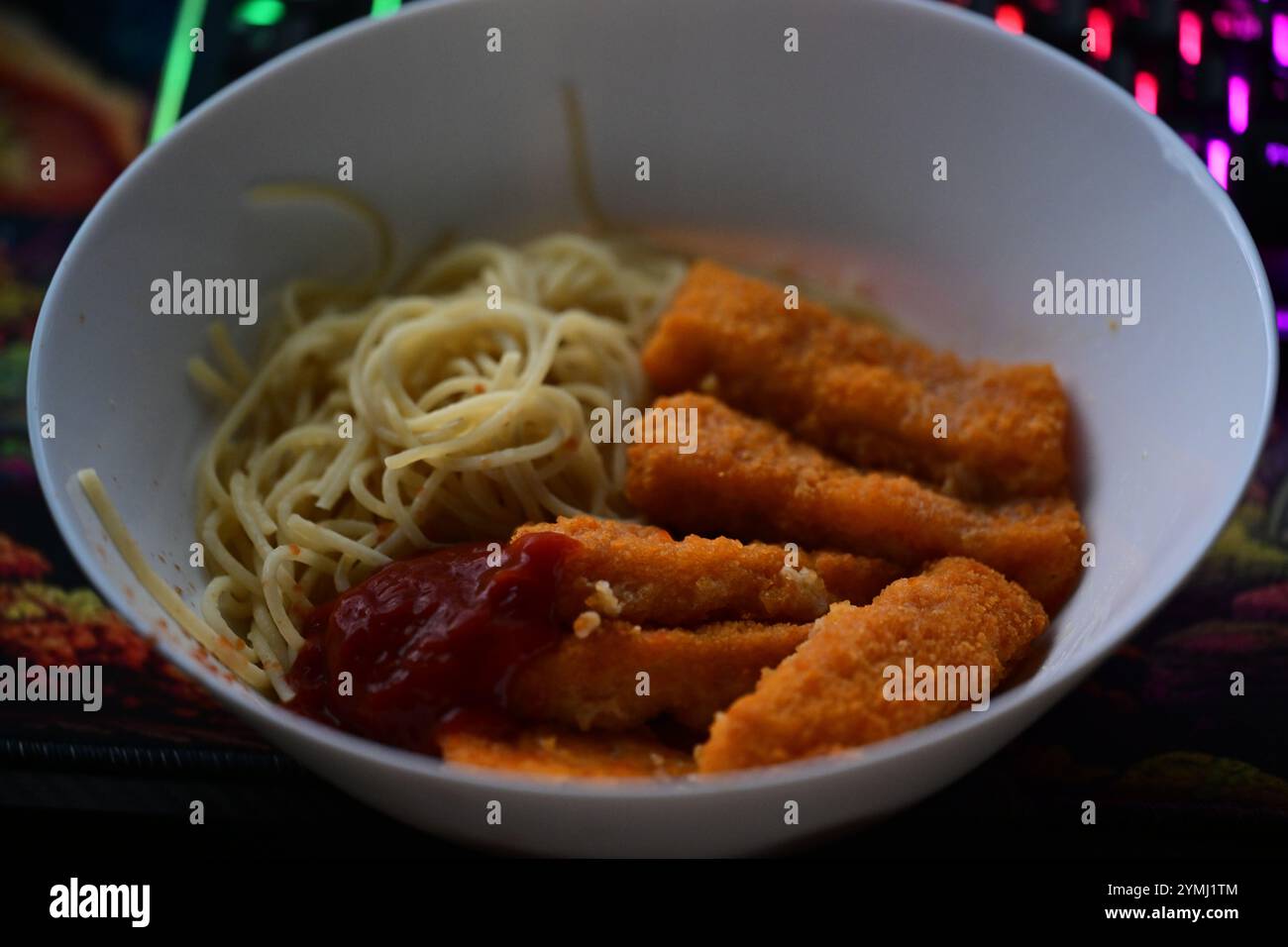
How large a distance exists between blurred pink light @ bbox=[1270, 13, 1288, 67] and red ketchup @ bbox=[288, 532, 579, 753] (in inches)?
137

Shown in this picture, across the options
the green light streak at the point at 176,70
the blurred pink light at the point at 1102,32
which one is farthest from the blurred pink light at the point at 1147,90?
the green light streak at the point at 176,70

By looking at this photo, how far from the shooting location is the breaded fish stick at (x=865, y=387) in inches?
131

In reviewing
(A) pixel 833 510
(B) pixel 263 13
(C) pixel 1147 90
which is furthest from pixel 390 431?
(C) pixel 1147 90

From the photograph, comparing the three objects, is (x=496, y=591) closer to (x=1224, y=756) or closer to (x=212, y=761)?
(x=212, y=761)

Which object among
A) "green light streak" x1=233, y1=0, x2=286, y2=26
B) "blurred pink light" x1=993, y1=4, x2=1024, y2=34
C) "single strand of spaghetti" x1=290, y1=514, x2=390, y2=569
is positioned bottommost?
"single strand of spaghetti" x1=290, y1=514, x2=390, y2=569

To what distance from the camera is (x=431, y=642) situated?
2766 mm

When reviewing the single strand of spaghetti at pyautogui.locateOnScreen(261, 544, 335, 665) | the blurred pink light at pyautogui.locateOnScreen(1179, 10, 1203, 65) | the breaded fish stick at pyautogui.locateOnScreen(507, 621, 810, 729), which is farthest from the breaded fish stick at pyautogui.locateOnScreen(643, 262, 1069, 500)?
the blurred pink light at pyautogui.locateOnScreen(1179, 10, 1203, 65)

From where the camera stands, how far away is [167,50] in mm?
5137

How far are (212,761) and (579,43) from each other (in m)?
2.47

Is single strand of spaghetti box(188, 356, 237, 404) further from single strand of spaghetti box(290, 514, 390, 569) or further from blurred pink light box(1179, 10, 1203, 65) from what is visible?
blurred pink light box(1179, 10, 1203, 65)

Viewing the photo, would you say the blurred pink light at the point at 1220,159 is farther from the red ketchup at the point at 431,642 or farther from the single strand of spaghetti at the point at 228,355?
the single strand of spaghetti at the point at 228,355

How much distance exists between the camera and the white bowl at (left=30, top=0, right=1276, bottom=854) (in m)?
2.83

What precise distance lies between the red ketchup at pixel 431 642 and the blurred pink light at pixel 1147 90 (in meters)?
2.82
